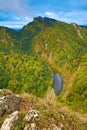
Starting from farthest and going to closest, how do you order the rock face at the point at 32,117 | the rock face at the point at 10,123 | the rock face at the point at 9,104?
the rock face at the point at 9,104 < the rock face at the point at 32,117 < the rock face at the point at 10,123

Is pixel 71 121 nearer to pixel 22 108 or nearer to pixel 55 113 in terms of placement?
pixel 55 113

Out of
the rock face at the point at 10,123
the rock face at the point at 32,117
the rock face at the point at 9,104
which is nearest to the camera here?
the rock face at the point at 10,123

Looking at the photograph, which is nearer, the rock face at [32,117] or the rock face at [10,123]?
the rock face at [10,123]

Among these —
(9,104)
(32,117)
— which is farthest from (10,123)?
(9,104)

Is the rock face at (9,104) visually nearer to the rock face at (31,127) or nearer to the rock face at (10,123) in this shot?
the rock face at (10,123)

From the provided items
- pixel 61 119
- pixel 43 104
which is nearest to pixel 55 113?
pixel 61 119

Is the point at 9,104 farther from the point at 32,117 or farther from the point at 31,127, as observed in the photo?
the point at 31,127

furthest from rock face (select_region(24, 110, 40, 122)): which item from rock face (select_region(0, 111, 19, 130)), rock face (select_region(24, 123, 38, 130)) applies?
rock face (select_region(0, 111, 19, 130))

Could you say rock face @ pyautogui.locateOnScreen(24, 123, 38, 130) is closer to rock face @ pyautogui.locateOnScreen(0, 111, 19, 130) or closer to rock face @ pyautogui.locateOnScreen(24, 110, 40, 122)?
rock face @ pyautogui.locateOnScreen(24, 110, 40, 122)

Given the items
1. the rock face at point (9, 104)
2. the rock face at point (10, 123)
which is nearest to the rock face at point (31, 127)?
the rock face at point (10, 123)
